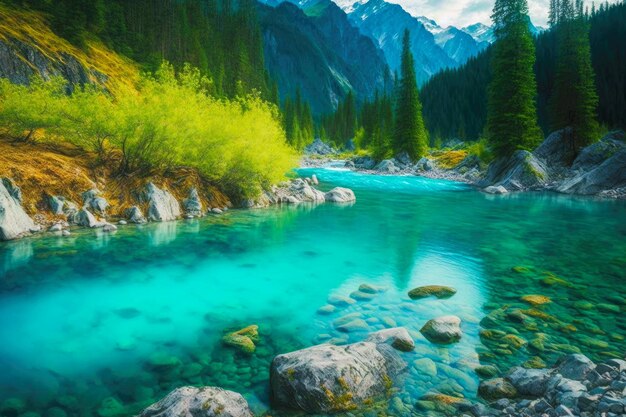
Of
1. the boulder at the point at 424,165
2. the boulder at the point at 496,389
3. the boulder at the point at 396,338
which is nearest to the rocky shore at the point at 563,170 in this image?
the boulder at the point at 424,165

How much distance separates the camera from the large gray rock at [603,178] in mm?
34594

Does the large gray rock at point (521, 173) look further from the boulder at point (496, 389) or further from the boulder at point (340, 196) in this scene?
the boulder at point (496, 389)

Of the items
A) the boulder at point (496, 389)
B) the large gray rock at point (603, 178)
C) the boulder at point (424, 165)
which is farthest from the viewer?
the boulder at point (424, 165)

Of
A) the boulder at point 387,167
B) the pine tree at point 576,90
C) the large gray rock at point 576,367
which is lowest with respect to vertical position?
the large gray rock at point 576,367

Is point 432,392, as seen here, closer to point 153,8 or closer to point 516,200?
point 516,200

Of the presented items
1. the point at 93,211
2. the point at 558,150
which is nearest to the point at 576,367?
the point at 93,211

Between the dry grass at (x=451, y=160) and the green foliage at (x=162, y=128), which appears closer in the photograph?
the green foliage at (x=162, y=128)

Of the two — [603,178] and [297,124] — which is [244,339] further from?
[297,124]

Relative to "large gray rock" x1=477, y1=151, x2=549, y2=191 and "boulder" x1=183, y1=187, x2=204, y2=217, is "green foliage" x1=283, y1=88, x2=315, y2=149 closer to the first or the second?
"large gray rock" x1=477, y1=151, x2=549, y2=191

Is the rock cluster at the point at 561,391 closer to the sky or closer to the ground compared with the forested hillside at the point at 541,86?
closer to the ground

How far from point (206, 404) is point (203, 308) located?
5865 millimetres

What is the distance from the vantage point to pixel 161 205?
23.8 m

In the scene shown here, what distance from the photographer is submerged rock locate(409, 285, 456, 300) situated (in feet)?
40.7

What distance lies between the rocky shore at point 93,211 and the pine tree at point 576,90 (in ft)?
128
